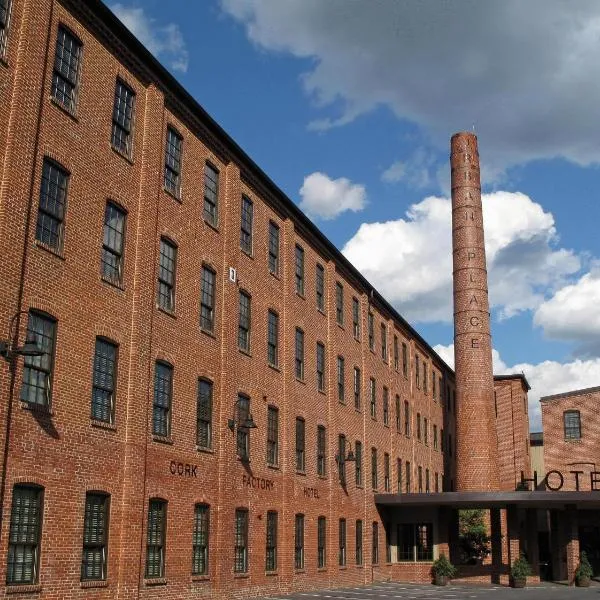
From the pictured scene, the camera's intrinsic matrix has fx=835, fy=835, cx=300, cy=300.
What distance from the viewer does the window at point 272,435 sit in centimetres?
2692

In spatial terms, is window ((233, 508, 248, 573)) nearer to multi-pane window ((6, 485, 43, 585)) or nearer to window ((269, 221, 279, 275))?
window ((269, 221, 279, 275))

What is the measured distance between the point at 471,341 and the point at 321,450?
56.5ft

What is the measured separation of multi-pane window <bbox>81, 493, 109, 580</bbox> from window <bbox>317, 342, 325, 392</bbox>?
14833 millimetres

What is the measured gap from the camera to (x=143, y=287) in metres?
19.8

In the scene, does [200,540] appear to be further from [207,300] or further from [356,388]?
[356,388]

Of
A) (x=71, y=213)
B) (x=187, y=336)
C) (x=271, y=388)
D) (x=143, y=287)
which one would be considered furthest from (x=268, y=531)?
(x=71, y=213)

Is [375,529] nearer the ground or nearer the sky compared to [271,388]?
nearer the ground

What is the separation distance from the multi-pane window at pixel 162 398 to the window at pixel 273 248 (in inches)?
330

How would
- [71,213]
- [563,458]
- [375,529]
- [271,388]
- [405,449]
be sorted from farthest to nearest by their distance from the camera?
1. [563,458]
2. [405,449]
3. [375,529]
4. [271,388]
5. [71,213]

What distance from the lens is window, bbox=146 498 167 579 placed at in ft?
63.5

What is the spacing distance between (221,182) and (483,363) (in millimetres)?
25276

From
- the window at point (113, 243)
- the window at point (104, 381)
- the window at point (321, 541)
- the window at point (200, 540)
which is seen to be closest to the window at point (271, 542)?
the window at point (321, 541)

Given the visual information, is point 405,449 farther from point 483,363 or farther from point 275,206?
point 275,206

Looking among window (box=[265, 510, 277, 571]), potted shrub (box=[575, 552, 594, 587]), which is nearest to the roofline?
potted shrub (box=[575, 552, 594, 587])
